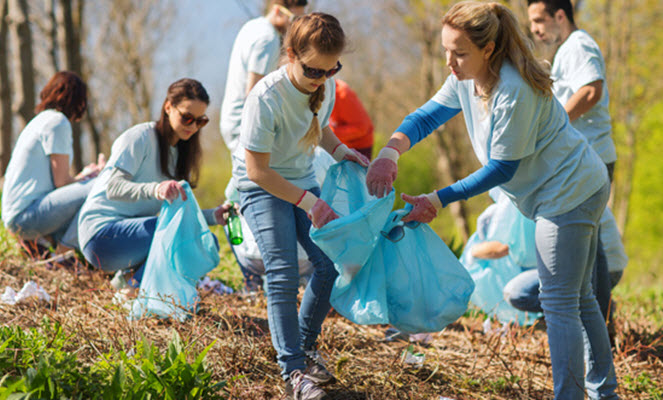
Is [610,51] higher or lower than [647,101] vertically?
higher

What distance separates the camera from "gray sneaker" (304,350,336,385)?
2.35 meters

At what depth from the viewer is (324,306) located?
258cm

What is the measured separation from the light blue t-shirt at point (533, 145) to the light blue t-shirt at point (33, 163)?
8.98ft

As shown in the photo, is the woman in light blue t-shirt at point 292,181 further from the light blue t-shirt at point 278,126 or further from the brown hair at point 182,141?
the brown hair at point 182,141

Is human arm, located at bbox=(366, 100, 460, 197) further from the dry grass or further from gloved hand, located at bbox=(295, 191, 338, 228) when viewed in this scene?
the dry grass

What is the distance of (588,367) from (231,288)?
244 cm

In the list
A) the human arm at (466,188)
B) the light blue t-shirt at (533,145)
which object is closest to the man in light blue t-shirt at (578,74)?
the light blue t-shirt at (533,145)

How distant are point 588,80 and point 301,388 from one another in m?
2.28

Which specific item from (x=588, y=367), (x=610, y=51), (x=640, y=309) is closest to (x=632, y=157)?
(x=610, y=51)

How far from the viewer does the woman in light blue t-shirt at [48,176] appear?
3904 millimetres

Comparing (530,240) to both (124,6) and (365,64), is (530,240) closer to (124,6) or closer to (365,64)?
(124,6)

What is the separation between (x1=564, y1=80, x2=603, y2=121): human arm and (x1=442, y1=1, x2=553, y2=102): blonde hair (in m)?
1.13

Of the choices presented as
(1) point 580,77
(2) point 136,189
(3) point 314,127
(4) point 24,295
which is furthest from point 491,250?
(4) point 24,295

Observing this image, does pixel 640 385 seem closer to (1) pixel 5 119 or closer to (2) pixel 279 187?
(2) pixel 279 187
